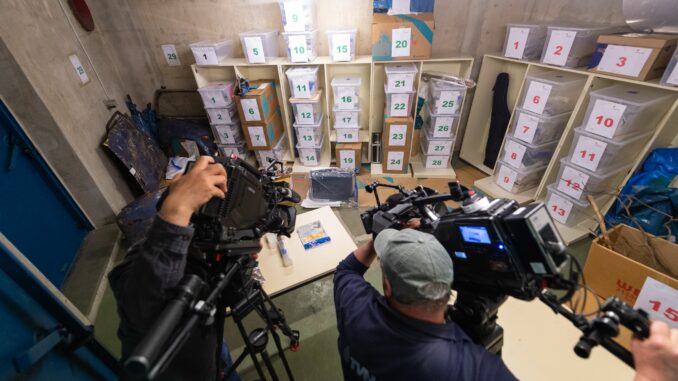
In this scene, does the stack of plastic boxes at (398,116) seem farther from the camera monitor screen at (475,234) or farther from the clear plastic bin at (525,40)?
the camera monitor screen at (475,234)

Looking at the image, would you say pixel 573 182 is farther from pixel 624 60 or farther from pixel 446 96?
pixel 446 96

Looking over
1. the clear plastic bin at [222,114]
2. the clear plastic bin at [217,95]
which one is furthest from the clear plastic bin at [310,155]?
the clear plastic bin at [217,95]

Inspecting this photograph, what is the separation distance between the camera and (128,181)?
296cm

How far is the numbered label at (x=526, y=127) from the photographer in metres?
2.53

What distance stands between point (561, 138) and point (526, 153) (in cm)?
29

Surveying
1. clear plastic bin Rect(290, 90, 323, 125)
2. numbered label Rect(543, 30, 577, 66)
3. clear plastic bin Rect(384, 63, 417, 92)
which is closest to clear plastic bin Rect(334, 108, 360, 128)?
clear plastic bin Rect(290, 90, 323, 125)

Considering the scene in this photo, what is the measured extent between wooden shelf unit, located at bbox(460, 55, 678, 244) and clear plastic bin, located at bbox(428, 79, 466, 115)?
50cm

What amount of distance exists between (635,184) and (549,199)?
59cm

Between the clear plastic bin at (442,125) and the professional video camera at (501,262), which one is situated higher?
the professional video camera at (501,262)

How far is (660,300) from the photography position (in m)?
1.57

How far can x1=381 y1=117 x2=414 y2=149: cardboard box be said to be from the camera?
10.0ft

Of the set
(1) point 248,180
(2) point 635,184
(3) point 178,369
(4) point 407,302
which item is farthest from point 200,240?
(2) point 635,184

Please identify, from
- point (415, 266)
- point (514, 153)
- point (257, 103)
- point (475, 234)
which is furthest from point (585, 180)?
point (257, 103)

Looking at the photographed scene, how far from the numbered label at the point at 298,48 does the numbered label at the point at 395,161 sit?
4.59ft
